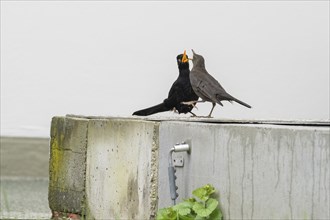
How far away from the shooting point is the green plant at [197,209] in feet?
10.2

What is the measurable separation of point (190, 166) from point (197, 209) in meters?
0.26

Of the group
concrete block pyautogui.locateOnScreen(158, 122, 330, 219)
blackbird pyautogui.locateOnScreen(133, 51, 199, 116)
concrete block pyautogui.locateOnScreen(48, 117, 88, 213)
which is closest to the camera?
concrete block pyautogui.locateOnScreen(158, 122, 330, 219)

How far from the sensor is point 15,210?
5477 millimetres

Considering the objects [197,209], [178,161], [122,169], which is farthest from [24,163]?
[197,209]

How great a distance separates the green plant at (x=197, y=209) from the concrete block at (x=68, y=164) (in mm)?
1175

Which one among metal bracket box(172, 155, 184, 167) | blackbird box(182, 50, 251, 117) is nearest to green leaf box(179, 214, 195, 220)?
metal bracket box(172, 155, 184, 167)

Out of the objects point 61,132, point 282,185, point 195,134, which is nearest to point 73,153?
point 61,132

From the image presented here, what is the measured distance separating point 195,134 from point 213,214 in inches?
12.7

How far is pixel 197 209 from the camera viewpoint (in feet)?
10.3

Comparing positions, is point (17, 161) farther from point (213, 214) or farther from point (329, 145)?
point (329, 145)

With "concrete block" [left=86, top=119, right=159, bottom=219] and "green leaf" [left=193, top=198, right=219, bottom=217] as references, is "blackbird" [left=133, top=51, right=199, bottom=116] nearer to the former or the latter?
"concrete block" [left=86, top=119, right=159, bottom=219]

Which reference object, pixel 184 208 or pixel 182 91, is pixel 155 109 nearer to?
pixel 182 91

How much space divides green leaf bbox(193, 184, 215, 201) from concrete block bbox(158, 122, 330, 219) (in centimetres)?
3

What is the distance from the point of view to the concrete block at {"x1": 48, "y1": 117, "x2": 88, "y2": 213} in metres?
4.40
